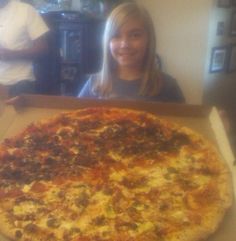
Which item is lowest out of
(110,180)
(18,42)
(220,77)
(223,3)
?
(220,77)

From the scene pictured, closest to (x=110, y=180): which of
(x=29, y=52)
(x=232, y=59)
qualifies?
(x=29, y=52)

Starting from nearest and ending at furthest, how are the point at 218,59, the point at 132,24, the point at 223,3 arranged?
the point at 132,24
the point at 223,3
the point at 218,59

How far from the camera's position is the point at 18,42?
1325 mm

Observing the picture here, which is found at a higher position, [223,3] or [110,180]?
[223,3]

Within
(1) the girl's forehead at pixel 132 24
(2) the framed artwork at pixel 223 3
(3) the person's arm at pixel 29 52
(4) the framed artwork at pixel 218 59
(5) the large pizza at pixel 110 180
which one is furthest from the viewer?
(4) the framed artwork at pixel 218 59

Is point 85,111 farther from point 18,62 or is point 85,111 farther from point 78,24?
point 78,24

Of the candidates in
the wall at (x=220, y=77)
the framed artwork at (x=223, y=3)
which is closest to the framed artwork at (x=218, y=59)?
the wall at (x=220, y=77)

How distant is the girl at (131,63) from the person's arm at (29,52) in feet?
1.14

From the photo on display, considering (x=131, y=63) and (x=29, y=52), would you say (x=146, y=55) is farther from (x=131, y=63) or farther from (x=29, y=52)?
(x=29, y=52)

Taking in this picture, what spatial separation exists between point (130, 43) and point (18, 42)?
0.47 m

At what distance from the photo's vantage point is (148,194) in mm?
699

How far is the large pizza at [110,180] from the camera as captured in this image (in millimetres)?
614

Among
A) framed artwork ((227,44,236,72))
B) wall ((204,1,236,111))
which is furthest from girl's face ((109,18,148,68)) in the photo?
framed artwork ((227,44,236,72))

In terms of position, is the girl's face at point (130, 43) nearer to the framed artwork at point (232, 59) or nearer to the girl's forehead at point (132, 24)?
the girl's forehead at point (132, 24)
